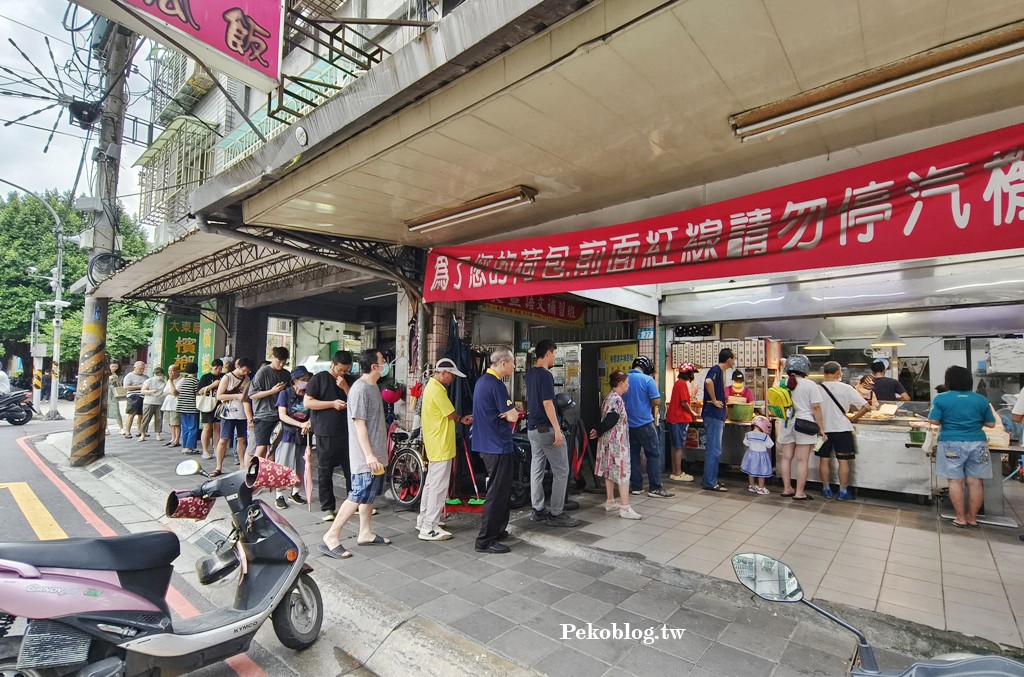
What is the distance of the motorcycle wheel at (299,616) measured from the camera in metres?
2.91

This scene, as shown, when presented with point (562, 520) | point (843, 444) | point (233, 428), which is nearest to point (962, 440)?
point (843, 444)

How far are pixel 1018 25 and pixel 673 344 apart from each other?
264 inches

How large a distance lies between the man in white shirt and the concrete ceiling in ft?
13.7

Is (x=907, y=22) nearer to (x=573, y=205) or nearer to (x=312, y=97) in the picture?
(x=573, y=205)

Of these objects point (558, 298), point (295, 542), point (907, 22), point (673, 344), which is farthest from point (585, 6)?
→ point (673, 344)

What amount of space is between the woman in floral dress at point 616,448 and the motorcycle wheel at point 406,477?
2200mm

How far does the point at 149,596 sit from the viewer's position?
94.2 inches

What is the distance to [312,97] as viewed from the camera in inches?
346

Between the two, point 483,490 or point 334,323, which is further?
point 334,323

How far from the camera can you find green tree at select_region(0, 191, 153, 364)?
81.6ft

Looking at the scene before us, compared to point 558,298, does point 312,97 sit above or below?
above

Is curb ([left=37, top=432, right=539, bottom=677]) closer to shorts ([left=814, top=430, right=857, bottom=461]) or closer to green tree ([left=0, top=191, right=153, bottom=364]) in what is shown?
shorts ([left=814, top=430, right=857, bottom=461])

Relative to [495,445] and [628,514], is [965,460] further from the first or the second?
[495,445]

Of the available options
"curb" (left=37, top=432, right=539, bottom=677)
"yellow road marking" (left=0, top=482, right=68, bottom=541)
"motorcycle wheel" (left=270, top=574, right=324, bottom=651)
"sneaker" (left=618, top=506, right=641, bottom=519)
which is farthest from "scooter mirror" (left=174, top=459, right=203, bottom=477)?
"sneaker" (left=618, top=506, right=641, bottom=519)
